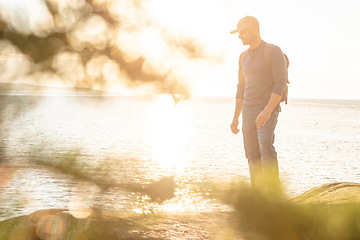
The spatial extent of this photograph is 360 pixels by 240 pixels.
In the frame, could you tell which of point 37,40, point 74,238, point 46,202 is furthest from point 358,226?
point 46,202

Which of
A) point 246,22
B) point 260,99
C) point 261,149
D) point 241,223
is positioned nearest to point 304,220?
point 241,223

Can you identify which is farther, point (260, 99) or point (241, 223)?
point (260, 99)

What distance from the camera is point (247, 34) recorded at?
6.25 m

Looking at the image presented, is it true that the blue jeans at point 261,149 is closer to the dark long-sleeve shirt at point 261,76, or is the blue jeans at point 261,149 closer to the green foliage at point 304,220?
the dark long-sleeve shirt at point 261,76

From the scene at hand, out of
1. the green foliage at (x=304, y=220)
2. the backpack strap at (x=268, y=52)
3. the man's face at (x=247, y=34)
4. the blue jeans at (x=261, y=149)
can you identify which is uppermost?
the man's face at (x=247, y=34)

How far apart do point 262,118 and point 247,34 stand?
1.09m

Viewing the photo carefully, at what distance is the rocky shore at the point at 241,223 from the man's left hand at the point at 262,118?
1011 mm

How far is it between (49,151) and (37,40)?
20544 millimetres

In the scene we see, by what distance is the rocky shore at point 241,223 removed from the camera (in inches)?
201

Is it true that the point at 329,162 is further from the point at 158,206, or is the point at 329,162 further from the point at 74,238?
the point at 74,238

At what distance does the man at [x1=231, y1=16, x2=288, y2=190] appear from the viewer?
6.11 m

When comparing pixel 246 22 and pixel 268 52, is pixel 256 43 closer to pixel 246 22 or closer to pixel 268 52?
pixel 268 52

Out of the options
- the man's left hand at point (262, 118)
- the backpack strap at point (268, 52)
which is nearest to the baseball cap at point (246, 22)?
the backpack strap at point (268, 52)

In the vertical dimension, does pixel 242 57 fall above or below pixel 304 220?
above
